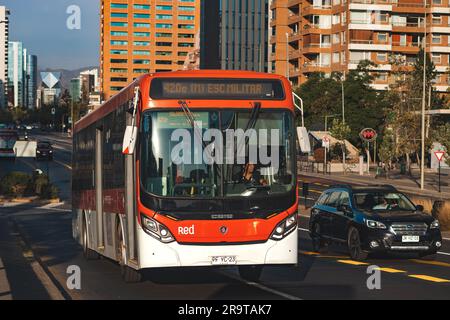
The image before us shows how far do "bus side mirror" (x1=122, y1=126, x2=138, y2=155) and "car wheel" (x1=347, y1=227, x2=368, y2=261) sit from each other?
849 centimetres

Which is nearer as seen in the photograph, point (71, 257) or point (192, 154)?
point (192, 154)

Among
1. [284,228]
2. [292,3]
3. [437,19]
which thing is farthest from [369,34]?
[284,228]

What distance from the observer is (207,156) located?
47.5ft

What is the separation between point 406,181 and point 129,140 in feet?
204

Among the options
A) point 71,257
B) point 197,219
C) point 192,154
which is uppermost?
point 192,154

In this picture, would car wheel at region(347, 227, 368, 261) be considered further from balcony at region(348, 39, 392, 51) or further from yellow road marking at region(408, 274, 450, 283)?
balcony at region(348, 39, 392, 51)

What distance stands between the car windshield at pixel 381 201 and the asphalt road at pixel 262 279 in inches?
47.4

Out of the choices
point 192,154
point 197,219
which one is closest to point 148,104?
point 192,154

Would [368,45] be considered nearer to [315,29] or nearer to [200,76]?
[315,29]

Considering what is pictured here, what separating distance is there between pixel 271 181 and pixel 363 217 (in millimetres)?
6920

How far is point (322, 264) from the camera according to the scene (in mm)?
20172

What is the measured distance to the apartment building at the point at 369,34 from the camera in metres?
117
